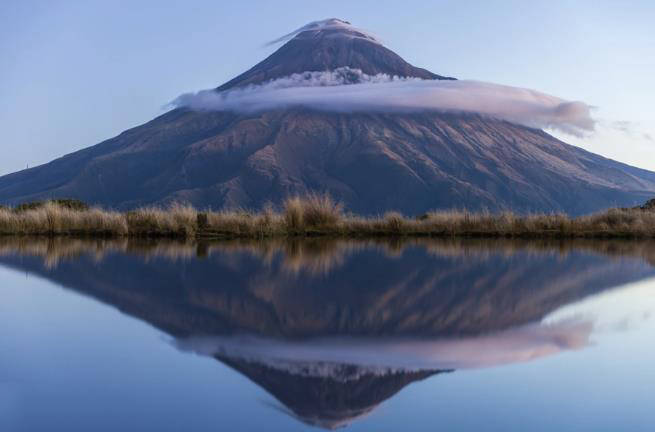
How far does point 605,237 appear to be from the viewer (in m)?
18.5

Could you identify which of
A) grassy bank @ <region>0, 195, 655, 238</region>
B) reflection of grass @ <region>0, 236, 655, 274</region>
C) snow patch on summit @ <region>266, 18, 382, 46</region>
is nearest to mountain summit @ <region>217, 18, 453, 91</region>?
snow patch on summit @ <region>266, 18, 382, 46</region>

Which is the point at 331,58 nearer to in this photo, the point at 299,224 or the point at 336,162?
the point at 336,162

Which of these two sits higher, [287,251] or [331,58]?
[331,58]

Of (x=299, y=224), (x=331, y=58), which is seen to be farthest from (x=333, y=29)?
(x=299, y=224)

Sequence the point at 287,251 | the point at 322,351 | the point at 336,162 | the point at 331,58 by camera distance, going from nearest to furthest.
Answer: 1. the point at 322,351
2. the point at 287,251
3. the point at 336,162
4. the point at 331,58

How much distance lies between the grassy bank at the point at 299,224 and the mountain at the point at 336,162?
8811 centimetres

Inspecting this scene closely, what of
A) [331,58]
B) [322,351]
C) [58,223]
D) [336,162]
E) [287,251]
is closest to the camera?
[322,351]

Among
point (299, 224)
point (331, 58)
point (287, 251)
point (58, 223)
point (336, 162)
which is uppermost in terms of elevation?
point (331, 58)

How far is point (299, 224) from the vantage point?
17.5m

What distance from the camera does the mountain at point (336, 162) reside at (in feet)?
381

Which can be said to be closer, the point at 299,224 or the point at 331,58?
the point at 299,224

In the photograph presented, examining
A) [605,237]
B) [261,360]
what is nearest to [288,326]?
[261,360]

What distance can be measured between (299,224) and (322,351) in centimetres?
1366

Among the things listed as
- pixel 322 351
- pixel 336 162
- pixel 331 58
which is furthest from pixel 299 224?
pixel 331 58
